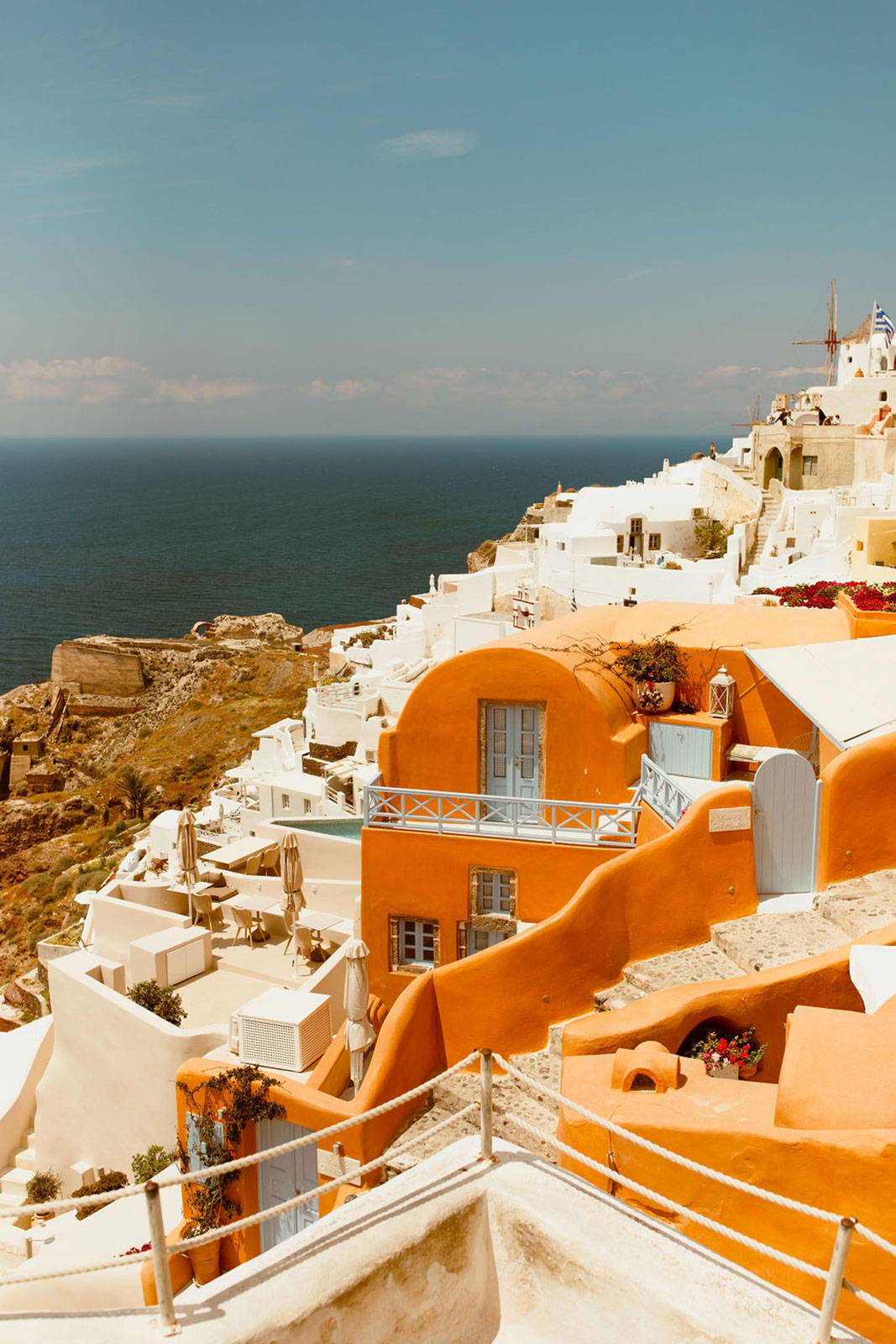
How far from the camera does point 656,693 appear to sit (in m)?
14.5

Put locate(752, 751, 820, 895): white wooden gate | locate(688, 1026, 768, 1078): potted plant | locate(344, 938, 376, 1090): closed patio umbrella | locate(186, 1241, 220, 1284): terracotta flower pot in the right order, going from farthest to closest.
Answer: locate(344, 938, 376, 1090): closed patio umbrella < locate(752, 751, 820, 895): white wooden gate < locate(186, 1241, 220, 1284): terracotta flower pot < locate(688, 1026, 768, 1078): potted plant

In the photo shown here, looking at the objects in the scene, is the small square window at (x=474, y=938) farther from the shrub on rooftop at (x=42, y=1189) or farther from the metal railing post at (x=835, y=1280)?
the metal railing post at (x=835, y=1280)

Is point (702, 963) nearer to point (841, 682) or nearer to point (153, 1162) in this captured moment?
point (841, 682)

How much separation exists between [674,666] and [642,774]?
186 cm

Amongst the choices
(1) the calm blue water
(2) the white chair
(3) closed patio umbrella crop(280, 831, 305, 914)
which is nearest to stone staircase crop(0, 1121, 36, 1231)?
(2) the white chair

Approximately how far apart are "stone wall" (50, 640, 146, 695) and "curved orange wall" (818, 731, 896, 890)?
6194 centimetres

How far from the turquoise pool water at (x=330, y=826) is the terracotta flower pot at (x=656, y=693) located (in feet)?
35.9

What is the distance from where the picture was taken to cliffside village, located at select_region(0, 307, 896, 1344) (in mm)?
4508

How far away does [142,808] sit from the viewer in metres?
45.4

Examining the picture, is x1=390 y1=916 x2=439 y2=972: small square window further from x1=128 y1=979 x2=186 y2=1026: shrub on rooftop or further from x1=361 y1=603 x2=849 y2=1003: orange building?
x1=128 y1=979 x2=186 y2=1026: shrub on rooftop

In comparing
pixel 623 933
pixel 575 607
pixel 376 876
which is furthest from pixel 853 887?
pixel 575 607

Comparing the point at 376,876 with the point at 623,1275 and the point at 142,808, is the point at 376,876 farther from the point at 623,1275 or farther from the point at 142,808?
the point at 142,808

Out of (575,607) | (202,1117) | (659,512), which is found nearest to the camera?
(202,1117)

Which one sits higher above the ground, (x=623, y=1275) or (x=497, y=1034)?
(x=623, y=1275)
